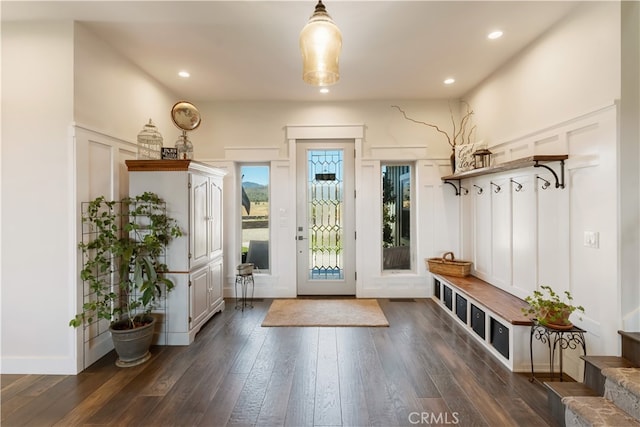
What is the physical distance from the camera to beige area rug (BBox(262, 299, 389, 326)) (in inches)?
146

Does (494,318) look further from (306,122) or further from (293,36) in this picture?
(306,122)

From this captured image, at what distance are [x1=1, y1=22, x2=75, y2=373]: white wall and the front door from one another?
Result: 9.22 feet

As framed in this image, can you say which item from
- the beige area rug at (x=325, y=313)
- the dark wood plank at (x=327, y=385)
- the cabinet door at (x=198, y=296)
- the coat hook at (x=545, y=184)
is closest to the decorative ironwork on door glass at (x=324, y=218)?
the beige area rug at (x=325, y=313)

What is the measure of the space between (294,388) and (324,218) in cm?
279

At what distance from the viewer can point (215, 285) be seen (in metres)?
3.94

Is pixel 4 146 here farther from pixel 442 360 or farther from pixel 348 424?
pixel 442 360

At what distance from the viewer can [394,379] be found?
2486 mm

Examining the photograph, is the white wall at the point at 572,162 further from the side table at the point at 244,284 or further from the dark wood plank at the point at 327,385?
the side table at the point at 244,284

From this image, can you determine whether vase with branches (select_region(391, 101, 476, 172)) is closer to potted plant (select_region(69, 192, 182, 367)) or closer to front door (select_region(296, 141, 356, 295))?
front door (select_region(296, 141, 356, 295))

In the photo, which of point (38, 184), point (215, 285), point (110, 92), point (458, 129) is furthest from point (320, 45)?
point (458, 129)

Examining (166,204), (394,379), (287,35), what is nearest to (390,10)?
(287,35)

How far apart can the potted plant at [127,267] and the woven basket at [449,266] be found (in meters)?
3.33

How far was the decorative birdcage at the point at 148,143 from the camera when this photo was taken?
3.38m

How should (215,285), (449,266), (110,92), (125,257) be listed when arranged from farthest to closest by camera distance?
(449,266), (215,285), (110,92), (125,257)
